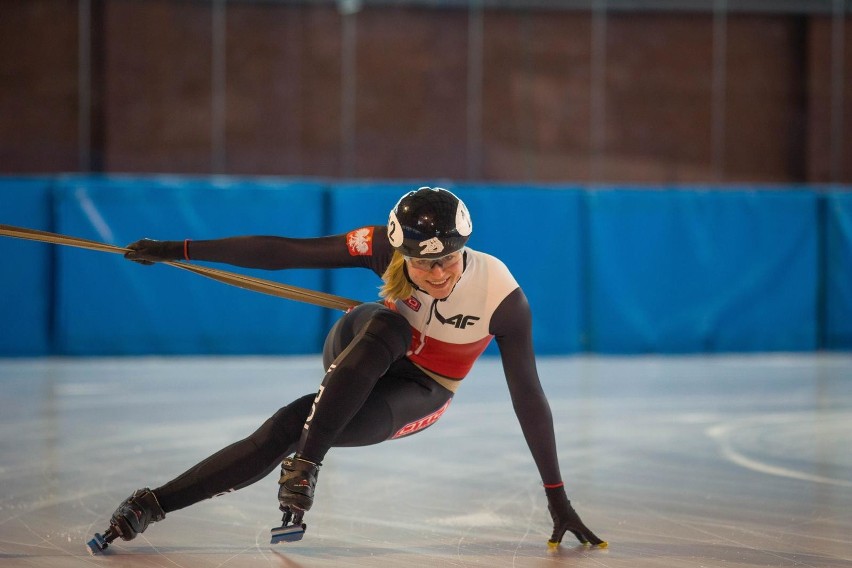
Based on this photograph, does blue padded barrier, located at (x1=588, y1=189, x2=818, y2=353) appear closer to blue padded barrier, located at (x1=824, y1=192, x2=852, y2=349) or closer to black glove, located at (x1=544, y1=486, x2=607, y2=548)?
blue padded barrier, located at (x1=824, y1=192, x2=852, y2=349)

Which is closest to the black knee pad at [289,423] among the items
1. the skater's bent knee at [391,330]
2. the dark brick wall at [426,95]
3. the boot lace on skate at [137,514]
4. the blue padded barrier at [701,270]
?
the skater's bent knee at [391,330]

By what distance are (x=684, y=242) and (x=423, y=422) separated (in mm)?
6568

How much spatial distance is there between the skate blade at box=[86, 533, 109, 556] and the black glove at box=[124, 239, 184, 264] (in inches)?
32.6

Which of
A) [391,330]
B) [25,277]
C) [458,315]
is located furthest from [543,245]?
[391,330]

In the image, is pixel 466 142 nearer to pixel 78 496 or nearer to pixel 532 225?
pixel 532 225

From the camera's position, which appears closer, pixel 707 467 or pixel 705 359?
pixel 707 467

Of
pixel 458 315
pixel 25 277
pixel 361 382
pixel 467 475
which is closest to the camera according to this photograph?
pixel 361 382

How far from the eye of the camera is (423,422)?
3.52 meters

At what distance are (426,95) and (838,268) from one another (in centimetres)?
476

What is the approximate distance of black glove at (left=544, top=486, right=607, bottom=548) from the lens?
3.43 meters

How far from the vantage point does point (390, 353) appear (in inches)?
124

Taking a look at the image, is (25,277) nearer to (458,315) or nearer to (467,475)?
(467,475)

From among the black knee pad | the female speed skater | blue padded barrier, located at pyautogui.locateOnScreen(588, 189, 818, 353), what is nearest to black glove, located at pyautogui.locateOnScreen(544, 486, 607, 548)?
the female speed skater

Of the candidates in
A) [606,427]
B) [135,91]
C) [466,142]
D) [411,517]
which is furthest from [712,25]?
[411,517]
